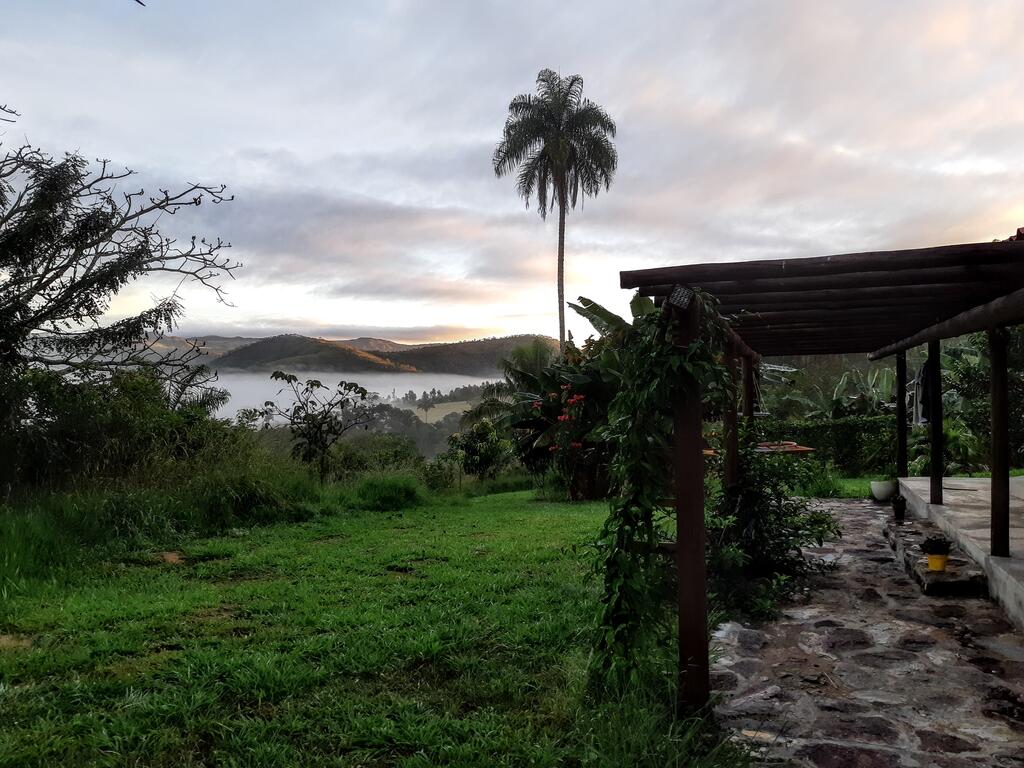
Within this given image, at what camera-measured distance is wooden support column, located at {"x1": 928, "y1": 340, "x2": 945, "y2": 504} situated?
6562mm

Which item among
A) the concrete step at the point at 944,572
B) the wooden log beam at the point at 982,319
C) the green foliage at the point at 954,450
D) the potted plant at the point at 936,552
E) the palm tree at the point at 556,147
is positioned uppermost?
the palm tree at the point at 556,147

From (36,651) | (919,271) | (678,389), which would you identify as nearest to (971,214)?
(919,271)

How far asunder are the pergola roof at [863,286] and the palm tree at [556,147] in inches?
848

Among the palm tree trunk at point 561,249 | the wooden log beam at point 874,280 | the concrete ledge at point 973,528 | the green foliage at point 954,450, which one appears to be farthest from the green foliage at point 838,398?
the wooden log beam at point 874,280

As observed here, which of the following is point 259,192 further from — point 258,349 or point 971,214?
point 258,349

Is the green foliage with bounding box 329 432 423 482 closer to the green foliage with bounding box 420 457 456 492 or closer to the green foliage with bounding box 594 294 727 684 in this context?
the green foliage with bounding box 420 457 456 492

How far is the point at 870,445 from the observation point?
46.0 ft

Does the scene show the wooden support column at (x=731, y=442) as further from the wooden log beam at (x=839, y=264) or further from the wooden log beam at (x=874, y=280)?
the wooden log beam at (x=839, y=264)

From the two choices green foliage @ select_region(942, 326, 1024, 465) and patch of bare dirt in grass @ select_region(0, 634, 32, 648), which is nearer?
patch of bare dirt in grass @ select_region(0, 634, 32, 648)

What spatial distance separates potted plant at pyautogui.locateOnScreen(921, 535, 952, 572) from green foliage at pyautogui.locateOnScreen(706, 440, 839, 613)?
0.65m

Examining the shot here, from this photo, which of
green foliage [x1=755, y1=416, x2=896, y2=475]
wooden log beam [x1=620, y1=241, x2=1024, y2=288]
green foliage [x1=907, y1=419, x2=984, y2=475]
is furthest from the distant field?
wooden log beam [x1=620, y1=241, x2=1024, y2=288]

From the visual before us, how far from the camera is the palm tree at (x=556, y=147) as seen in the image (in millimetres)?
26906

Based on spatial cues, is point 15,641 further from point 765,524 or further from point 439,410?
point 439,410

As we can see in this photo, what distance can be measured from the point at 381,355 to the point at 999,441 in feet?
128
